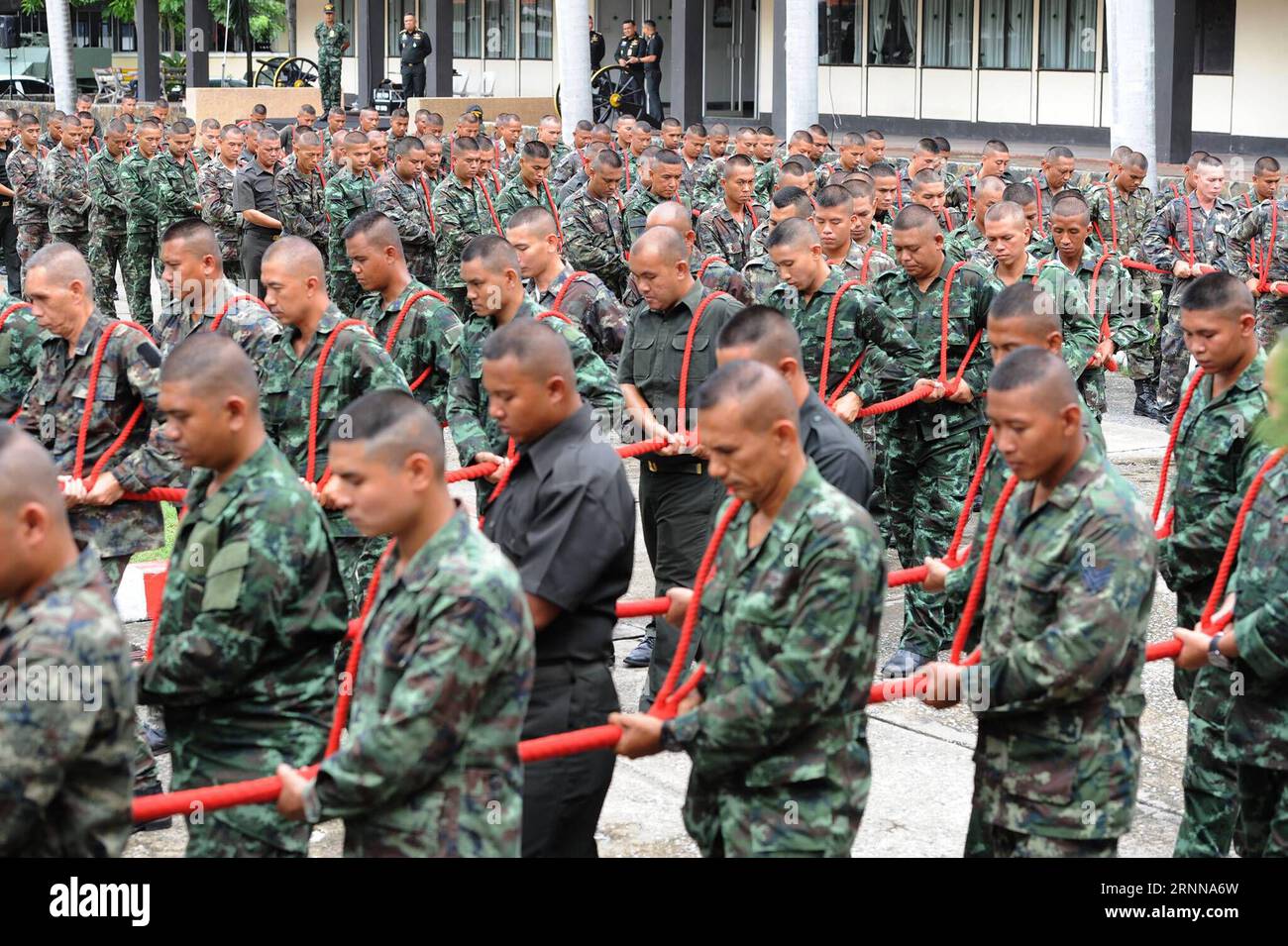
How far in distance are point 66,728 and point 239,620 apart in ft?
3.27

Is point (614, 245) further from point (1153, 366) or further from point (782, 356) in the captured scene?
point (782, 356)

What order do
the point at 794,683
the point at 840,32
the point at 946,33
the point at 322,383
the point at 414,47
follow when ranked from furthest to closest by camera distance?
the point at 840,32, the point at 414,47, the point at 946,33, the point at 322,383, the point at 794,683

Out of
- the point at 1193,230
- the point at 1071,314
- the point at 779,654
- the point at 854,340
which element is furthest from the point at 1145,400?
the point at 779,654

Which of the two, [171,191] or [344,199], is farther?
[171,191]

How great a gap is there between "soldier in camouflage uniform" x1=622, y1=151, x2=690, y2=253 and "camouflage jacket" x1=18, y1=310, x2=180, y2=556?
21.6ft

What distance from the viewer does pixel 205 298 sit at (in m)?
7.67

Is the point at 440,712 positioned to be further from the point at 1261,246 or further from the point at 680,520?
the point at 1261,246

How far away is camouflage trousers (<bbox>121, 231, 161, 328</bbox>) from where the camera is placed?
1858 cm

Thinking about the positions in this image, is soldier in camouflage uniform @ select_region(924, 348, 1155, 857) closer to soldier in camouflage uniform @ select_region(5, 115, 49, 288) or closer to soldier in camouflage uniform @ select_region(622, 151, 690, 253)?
soldier in camouflage uniform @ select_region(622, 151, 690, 253)

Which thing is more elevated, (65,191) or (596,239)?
(65,191)

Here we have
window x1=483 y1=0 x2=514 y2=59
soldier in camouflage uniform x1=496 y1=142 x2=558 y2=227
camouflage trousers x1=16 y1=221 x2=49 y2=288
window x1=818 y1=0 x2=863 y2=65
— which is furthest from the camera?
window x1=483 y1=0 x2=514 y2=59

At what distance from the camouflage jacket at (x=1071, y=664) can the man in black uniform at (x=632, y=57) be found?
26.6m

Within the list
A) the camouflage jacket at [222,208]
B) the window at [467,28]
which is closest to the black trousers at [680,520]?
the camouflage jacket at [222,208]

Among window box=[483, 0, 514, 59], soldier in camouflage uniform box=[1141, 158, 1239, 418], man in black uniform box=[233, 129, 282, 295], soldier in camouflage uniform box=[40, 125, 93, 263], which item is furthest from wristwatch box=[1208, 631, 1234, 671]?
window box=[483, 0, 514, 59]
